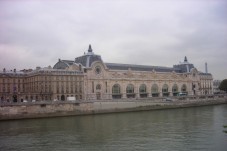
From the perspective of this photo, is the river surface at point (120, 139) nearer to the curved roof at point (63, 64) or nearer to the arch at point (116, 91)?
the curved roof at point (63, 64)

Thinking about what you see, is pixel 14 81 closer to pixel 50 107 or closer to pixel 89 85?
pixel 89 85

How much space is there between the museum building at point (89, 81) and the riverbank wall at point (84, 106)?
13022mm

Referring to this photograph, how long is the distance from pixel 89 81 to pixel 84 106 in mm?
21317

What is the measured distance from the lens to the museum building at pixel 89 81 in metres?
90.5

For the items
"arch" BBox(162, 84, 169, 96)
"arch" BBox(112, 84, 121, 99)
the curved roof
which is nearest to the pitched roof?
"arch" BBox(112, 84, 121, 99)

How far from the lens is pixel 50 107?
72750 mm

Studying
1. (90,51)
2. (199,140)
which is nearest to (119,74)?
(90,51)

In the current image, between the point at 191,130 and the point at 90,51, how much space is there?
213ft

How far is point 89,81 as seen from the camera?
9862 cm

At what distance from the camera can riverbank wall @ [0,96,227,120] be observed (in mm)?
68250

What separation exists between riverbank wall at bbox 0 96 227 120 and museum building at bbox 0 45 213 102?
1302 centimetres

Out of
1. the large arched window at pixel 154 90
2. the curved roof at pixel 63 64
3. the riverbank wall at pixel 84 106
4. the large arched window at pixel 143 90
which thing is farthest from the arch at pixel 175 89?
the curved roof at pixel 63 64

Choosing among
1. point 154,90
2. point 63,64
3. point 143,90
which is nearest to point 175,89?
point 154,90

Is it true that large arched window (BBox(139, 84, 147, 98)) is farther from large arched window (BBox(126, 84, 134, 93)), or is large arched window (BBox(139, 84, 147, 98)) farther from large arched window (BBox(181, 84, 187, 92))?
large arched window (BBox(181, 84, 187, 92))
